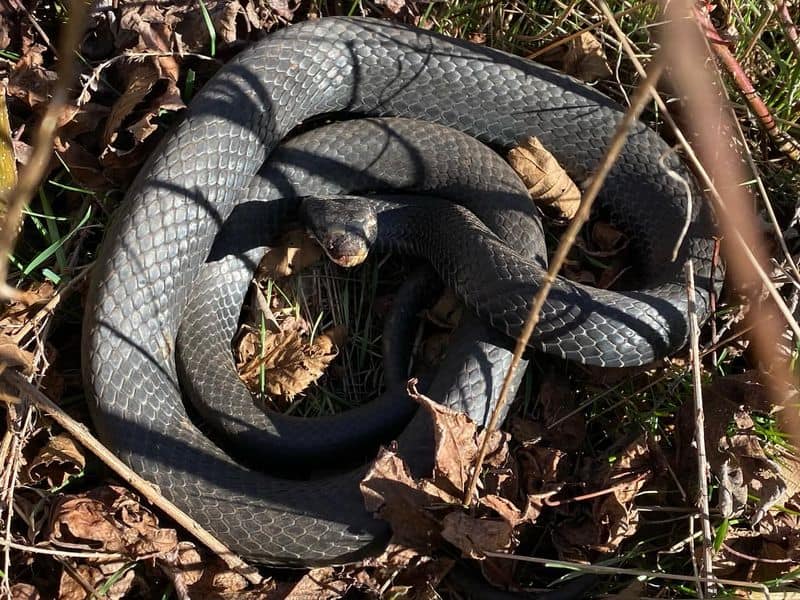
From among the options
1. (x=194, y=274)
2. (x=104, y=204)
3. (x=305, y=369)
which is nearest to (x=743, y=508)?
(x=305, y=369)

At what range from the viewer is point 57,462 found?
12.5ft

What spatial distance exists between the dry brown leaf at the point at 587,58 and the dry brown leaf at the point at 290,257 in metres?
2.14

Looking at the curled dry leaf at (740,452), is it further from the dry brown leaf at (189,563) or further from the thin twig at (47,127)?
the thin twig at (47,127)

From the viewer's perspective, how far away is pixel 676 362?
414 cm

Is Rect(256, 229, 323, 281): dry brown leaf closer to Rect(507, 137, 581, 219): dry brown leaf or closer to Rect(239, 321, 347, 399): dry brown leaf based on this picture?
Rect(239, 321, 347, 399): dry brown leaf

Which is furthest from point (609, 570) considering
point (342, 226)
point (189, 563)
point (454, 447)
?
point (342, 226)

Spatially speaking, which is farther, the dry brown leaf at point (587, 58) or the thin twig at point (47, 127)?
the dry brown leaf at point (587, 58)

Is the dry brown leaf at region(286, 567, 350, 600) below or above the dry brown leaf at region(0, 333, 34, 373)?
below

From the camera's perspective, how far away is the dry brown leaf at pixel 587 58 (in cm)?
487

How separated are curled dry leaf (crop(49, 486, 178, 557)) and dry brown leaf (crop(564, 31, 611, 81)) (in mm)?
3806

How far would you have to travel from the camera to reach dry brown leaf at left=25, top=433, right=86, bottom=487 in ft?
12.1

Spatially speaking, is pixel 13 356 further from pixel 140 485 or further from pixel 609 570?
pixel 609 570

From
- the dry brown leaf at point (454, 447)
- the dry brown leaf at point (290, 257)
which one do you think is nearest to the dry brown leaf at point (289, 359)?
the dry brown leaf at point (290, 257)

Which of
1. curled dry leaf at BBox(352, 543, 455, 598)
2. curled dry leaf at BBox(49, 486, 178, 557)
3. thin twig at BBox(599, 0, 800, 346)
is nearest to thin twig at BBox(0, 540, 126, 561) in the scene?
curled dry leaf at BBox(49, 486, 178, 557)
